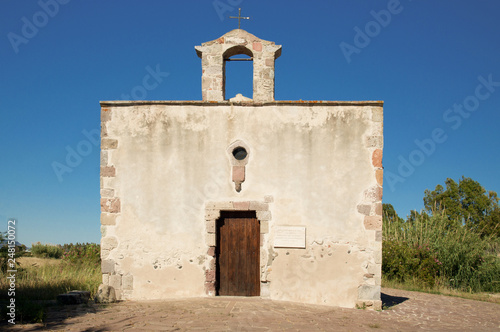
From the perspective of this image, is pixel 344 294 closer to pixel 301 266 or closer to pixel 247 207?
pixel 301 266

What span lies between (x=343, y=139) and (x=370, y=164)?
75 centimetres

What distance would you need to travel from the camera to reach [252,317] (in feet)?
21.4

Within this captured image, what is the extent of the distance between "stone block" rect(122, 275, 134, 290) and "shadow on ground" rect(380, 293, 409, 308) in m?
5.25

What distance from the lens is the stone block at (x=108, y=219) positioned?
8.39m

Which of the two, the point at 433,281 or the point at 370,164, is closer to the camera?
the point at 370,164

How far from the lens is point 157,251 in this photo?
8.27 metres

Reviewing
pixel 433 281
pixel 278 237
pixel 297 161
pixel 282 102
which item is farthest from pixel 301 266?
pixel 433 281

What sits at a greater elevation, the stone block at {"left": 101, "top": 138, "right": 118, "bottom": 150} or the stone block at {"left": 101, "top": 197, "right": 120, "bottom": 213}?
the stone block at {"left": 101, "top": 138, "right": 118, "bottom": 150}

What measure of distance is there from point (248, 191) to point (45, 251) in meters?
11.7

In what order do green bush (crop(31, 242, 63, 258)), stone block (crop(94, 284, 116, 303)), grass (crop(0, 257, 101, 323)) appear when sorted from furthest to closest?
green bush (crop(31, 242, 63, 258)) → stone block (crop(94, 284, 116, 303)) → grass (crop(0, 257, 101, 323))

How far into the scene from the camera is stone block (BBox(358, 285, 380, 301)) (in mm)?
7969

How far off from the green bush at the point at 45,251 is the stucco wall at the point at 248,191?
30.5 ft

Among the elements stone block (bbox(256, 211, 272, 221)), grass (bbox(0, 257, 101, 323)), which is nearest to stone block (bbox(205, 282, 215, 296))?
stone block (bbox(256, 211, 272, 221))

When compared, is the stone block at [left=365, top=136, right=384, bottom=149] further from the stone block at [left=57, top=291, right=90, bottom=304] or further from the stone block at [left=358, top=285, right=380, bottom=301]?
the stone block at [left=57, top=291, right=90, bottom=304]
